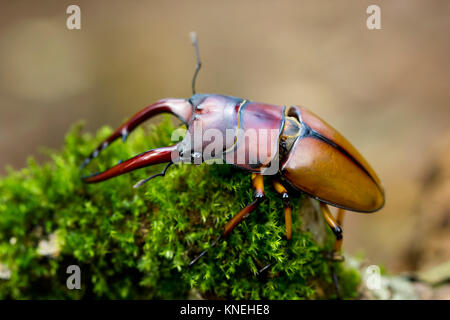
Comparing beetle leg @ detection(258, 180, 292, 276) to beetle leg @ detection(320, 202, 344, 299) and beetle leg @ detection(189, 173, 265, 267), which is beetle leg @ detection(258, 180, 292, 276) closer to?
beetle leg @ detection(189, 173, 265, 267)

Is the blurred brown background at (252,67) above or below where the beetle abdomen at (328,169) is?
above

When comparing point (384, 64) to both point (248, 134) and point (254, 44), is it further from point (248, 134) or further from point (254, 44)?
point (248, 134)

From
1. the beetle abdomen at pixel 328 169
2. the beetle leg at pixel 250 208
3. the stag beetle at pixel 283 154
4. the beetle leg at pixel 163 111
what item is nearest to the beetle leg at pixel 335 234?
the stag beetle at pixel 283 154

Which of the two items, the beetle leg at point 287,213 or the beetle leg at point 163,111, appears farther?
the beetle leg at point 163,111

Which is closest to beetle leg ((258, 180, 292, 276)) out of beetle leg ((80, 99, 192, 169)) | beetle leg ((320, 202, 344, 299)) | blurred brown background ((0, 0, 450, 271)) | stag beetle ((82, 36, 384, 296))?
stag beetle ((82, 36, 384, 296))

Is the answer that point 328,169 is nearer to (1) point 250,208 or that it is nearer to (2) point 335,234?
(2) point 335,234

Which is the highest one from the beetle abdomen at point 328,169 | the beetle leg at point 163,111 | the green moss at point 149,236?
the beetle leg at point 163,111

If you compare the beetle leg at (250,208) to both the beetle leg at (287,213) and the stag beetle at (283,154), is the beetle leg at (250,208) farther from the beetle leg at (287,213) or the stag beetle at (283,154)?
the beetle leg at (287,213)
